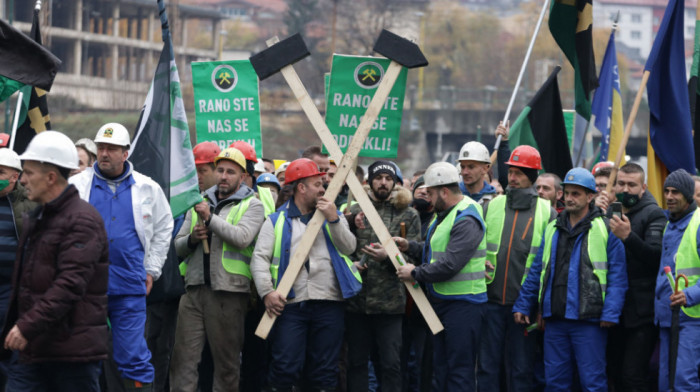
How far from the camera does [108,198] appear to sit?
25.2 feet

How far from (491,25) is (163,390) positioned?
79.5 metres

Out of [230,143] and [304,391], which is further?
[230,143]

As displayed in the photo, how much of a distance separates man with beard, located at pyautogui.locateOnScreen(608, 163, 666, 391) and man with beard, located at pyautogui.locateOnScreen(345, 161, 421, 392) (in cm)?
186

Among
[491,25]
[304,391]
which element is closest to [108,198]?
[304,391]

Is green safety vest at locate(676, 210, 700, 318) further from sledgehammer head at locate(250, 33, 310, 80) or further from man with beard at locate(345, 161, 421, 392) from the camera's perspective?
sledgehammer head at locate(250, 33, 310, 80)

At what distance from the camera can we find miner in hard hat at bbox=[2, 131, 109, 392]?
6112mm

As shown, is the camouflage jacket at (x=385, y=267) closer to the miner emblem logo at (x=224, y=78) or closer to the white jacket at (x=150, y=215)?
the white jacket at (x=150, y=215)

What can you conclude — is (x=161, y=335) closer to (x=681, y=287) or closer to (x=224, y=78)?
(x=224, y=78)

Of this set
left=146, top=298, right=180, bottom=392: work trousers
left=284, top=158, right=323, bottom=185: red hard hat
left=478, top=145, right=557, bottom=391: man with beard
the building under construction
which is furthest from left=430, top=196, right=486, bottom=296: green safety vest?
the building under construction

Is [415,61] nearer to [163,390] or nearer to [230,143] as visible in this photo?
[230,143]

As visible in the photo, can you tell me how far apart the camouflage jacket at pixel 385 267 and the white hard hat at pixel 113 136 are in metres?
2.32

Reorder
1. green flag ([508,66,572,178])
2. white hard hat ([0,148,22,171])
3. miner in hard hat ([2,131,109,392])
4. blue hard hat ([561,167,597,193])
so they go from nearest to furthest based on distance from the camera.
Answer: miner in hard hat ([2,131,109,392])
white hard hat ([0,148,22,171])
blue hard hat ([561,167,597,193])
green flag ([508,66,572,178])

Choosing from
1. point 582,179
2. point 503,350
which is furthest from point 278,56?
point 503,350

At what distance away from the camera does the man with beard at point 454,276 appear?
8672 millimetres
